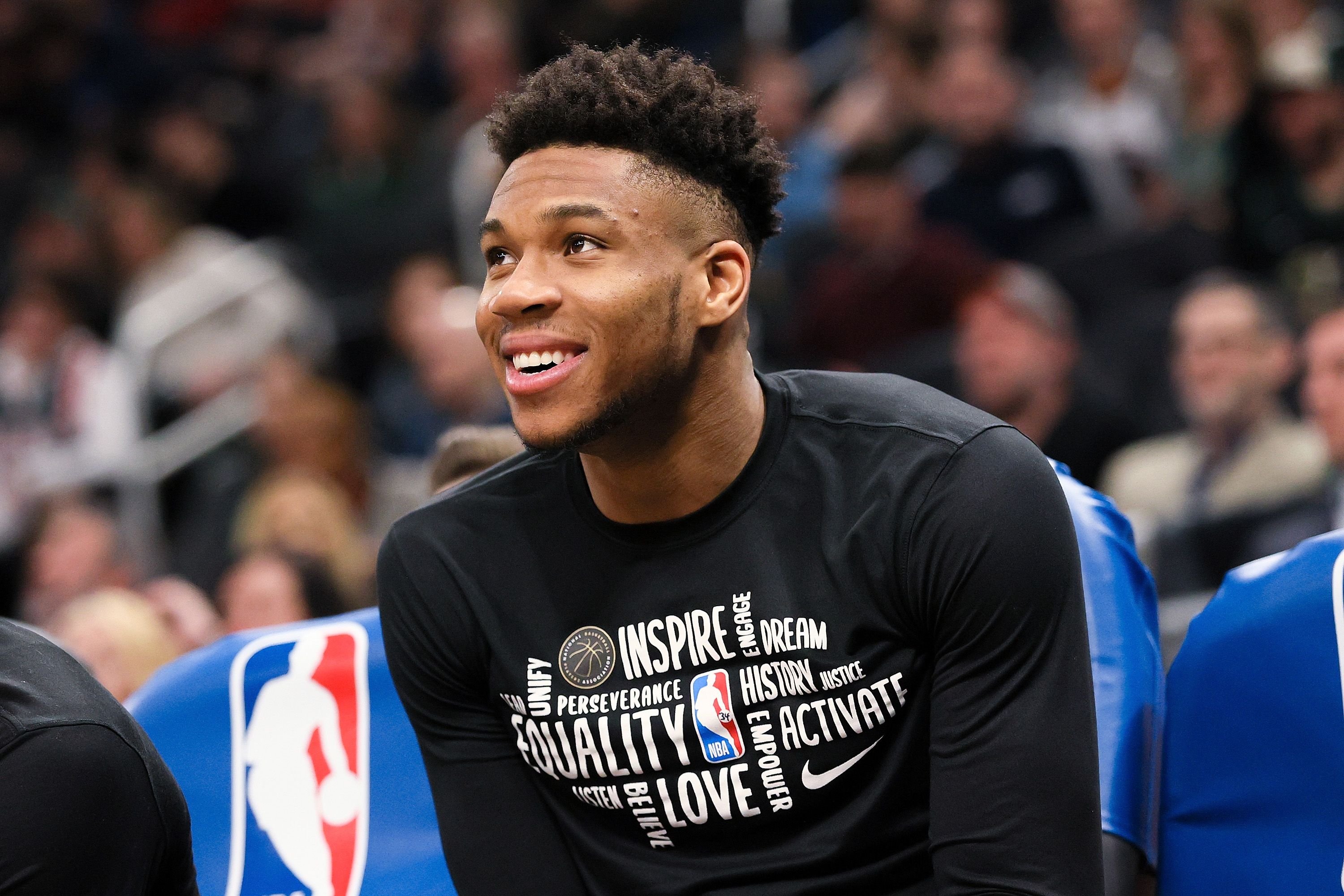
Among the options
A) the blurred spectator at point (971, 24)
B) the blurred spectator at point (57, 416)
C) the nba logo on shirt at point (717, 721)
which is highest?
the blurred spectator at point (971, 24)

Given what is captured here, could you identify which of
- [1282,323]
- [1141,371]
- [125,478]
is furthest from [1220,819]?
[125,478]

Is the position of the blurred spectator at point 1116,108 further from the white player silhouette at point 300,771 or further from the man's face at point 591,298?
the man's face at point 591,298

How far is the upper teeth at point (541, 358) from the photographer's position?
1919 millimetres

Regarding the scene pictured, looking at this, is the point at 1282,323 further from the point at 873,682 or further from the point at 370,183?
the point at 370,183

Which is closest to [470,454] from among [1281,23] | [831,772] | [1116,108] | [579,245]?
[579,245]

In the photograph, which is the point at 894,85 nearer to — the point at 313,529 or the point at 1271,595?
the point at 313,529

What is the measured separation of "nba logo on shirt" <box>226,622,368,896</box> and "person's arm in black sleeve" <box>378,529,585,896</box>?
1.51 ft

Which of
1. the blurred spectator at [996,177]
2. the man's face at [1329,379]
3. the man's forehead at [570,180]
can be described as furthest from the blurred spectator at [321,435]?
the man's forehead at [570,180]

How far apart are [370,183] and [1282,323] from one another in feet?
14.3

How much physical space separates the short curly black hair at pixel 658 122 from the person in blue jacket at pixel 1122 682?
1.86 feet

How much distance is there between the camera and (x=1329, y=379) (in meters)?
3.78

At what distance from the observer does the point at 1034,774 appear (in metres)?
1.81

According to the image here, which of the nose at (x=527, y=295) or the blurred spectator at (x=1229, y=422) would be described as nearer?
the nose at (x=527, y=295)

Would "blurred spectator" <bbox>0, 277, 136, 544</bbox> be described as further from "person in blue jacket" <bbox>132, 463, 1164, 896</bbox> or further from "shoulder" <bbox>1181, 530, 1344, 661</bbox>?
"shoulder" <bbox>1181, 530, 1344, 661</bbox>
